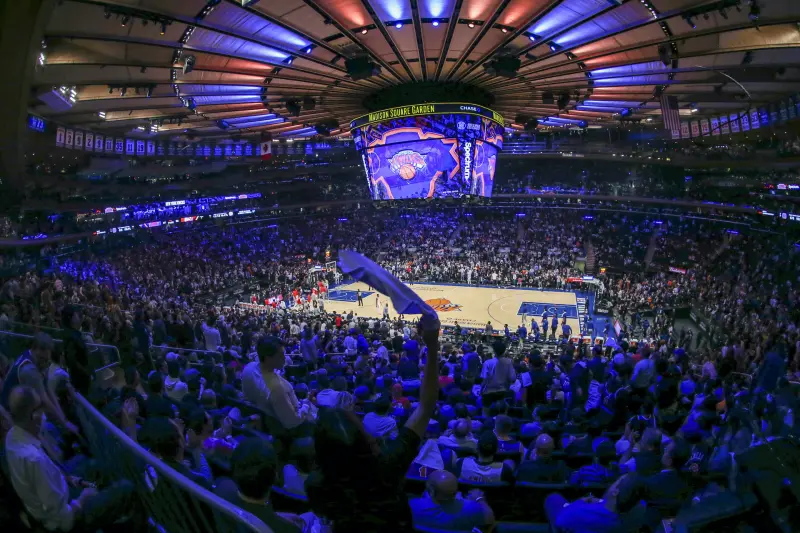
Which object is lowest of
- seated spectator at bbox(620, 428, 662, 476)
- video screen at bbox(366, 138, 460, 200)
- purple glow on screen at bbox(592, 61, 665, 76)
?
seated spectator at bbox(620, 428, 662, 476)

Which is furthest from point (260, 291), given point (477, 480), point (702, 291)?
point (477, 480)

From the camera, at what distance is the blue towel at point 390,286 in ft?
7.93

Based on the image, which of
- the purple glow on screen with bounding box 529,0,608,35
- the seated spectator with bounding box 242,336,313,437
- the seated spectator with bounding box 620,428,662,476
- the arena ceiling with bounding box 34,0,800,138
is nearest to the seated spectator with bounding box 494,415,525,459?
the seated spectator with bounding box 620,428,662,476

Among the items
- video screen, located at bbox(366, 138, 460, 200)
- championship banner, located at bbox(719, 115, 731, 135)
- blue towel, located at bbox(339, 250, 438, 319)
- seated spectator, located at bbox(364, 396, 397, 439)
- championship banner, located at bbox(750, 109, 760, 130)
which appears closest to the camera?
blue towel, located at bbox(339, 250, 438, 319)

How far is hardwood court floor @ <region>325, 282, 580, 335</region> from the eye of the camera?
27.5m

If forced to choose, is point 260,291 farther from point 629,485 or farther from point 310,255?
point 629,485

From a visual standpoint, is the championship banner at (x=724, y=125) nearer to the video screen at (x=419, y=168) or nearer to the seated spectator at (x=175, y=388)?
the video screen at (x=419, y=168)

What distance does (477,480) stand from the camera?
462 centimetres

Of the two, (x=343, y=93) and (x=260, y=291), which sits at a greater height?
(x=343, y=93)

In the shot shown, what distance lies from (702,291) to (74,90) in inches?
1122

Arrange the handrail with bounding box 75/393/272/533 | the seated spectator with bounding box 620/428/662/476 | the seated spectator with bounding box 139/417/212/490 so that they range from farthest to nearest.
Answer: the seated spectator with bounding box 620/428/662/476
the seated spectator with bounding box 139/417/212/490
the handrail with bounding box 75/393/272/533

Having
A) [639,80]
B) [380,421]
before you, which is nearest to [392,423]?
[380,421]

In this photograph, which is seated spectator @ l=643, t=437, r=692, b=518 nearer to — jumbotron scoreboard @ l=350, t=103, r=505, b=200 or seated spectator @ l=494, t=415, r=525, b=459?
seated spectator @ l=494, t=415, r=525, b=459

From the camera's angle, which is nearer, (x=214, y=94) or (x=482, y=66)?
(x=482, y=66)
